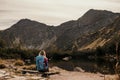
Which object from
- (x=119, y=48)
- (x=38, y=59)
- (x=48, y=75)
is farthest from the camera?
(x=38, y=59)

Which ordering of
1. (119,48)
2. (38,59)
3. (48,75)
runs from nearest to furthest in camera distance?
(119,48), (48,75), (38,59)

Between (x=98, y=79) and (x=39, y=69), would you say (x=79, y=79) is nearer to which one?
(x=98, y=79)

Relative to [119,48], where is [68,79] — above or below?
below

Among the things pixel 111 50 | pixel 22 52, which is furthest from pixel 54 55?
pixel 111 50

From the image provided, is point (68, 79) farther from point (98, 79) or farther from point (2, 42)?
point (2, 42)

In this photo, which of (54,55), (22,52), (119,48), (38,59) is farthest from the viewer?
(54,55)

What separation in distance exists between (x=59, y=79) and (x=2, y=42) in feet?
442

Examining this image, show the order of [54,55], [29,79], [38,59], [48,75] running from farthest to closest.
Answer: [54,55] → [38,59] → [48,75] → [29,79]

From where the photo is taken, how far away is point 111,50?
16900 cm

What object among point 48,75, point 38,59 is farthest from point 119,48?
point 38,59

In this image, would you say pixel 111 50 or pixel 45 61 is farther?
pixel 111 50

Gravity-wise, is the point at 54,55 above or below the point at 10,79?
below

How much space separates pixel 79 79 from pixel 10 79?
167 inches

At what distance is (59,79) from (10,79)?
305 cm
